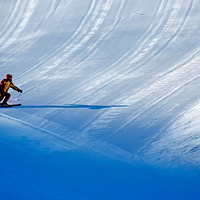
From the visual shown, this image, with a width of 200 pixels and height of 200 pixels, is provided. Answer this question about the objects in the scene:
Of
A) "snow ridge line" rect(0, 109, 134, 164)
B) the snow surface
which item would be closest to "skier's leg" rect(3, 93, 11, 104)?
the snow surface

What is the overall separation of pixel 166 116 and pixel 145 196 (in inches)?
112

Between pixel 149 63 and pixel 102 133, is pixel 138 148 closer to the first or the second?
pixel 102 133

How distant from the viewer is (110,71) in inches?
430

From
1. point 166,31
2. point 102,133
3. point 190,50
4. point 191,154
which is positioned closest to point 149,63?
point 190,50

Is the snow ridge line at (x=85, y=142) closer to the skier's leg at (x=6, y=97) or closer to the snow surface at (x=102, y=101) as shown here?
the snow surface at (x=102, y=101)

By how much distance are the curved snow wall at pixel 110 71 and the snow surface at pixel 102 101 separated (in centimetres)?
2

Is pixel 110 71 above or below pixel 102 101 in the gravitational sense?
above

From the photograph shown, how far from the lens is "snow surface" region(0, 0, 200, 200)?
Answer: 18.4ft

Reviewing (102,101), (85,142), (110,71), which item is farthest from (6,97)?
(110,71)

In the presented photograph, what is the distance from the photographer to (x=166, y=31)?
43.6ft

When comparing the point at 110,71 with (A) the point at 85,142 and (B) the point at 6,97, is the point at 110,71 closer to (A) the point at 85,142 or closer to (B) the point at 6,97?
(B) the point at 6,97

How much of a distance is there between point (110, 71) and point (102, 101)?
2.10 meters

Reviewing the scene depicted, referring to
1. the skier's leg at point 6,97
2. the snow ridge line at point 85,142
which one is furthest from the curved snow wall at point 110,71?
the skier's leg at point 6,97

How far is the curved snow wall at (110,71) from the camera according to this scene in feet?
23.6
